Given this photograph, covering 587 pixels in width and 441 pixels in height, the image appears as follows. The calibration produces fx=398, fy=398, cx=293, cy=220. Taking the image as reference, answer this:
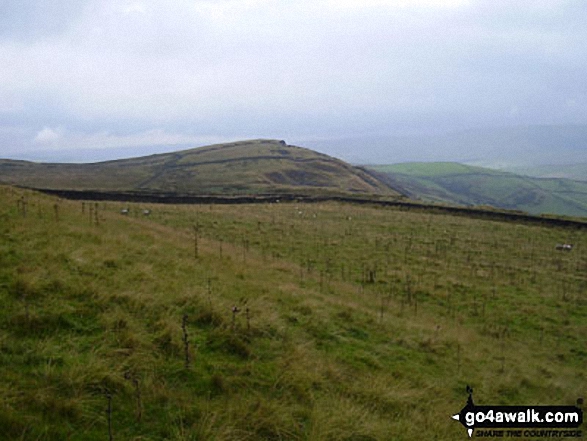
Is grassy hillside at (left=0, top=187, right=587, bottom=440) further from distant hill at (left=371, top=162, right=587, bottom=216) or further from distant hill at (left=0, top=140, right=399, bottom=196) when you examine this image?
distant hill at (left=371, top=162, right=587, bottom=216)

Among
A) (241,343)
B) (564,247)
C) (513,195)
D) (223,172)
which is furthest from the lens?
(513,195)

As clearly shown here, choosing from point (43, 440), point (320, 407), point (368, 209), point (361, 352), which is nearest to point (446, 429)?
point (320, 407)

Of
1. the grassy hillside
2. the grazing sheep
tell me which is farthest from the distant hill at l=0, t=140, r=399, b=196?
the grassy hillside

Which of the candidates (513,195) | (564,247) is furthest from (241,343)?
(513,195)

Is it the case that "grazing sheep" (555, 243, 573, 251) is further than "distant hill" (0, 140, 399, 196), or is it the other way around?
"distant hill" (0, 140, 399, 196)

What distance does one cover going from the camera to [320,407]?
530 centimetres

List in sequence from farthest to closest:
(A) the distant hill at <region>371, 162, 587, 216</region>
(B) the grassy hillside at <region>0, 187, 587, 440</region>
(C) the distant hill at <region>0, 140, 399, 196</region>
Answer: (A) the distant hill at <region>371, 162, 587, 216</region>
(C) the distant hill at <region>0, 140, 399, 196</region>
(B) the grassy hillside at <region>0, 187, 587, 440</region>

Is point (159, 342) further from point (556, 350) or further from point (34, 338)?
point (556, 350)

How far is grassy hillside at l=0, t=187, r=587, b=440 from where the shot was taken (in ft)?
15.6

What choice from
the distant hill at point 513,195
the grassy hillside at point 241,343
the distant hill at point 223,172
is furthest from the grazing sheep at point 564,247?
the distant hill at point 513,195

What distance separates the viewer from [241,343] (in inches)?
266

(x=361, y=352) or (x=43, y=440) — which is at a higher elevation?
(x=43, y=440)

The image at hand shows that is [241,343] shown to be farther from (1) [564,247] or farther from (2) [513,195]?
(2) [513,195]

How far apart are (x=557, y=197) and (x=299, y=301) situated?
192m
